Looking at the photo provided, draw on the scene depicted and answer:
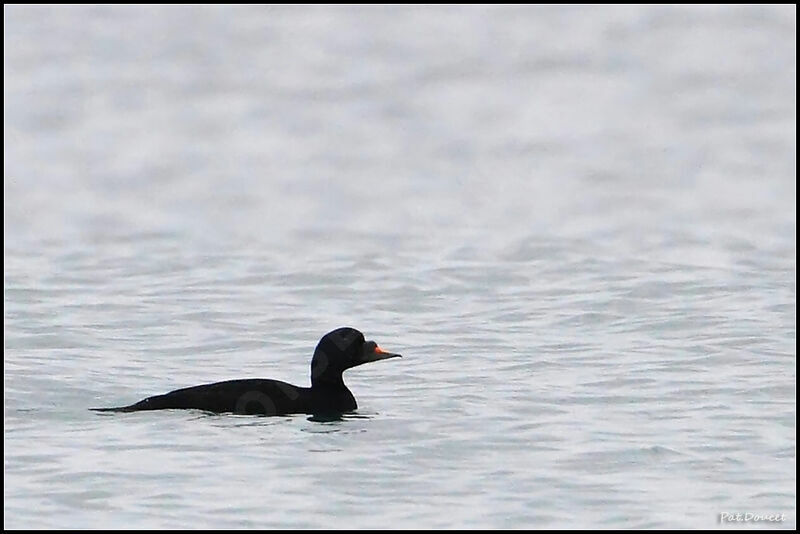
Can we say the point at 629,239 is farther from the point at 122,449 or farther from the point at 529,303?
the point at 122,449

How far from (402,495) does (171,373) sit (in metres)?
4.55

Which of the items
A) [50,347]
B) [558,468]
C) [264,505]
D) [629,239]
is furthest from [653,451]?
[629,239]

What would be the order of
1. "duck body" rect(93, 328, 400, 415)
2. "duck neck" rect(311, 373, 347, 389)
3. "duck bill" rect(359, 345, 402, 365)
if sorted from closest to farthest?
"duck body" rect(93, 328, 400, 415) < "duck neck" rect(311, 373, 347, 389) < "duck bill" rect(359, 345, 402, 365)

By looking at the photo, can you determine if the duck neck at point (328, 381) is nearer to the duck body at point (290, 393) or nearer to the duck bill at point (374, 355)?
the duck body at point (290, 393)

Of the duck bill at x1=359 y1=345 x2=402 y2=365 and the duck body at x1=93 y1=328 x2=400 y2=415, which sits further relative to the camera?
the duck bill at x1=359 y1=345 x2=402 y2=365

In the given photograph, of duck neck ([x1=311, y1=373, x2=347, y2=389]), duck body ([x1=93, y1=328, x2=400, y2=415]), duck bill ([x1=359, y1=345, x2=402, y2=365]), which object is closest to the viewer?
duck body ([x1=93, y1=328, x2=400, y2=415])

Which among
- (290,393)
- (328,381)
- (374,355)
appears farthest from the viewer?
(374,355)

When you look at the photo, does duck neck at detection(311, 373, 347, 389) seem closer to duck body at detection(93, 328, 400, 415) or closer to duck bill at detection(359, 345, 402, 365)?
duck body at detection(93, 328, 400, 415)

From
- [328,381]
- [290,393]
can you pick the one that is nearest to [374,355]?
[328,381]

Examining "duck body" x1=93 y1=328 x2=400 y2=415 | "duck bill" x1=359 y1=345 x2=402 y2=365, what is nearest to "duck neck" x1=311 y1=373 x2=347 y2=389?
"duck body" x1=93 y1=328 x2=400 y2=415

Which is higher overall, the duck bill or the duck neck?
the duck bill

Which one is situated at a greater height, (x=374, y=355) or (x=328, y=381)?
(x=374, y=355)

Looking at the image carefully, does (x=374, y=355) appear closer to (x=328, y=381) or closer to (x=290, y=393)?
(x=328, y=381)

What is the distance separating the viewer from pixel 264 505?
10.5 m
